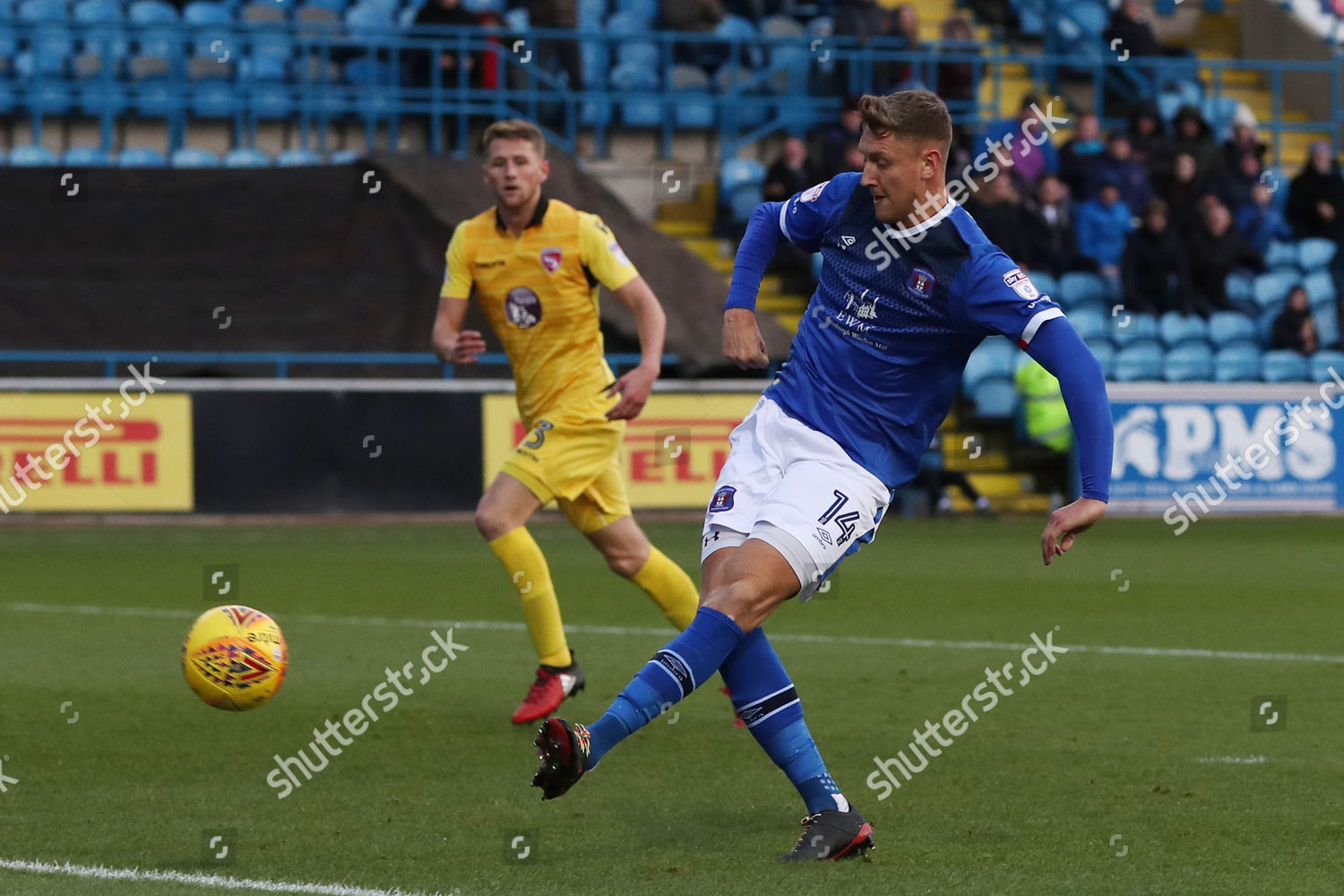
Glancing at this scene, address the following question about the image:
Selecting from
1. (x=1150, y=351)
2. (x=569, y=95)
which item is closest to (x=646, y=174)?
(x=569, y=95)

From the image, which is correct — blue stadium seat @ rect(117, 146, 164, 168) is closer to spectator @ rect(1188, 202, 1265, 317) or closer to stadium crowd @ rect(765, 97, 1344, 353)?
stadium crowd @ rect(765, 97, 1344, 353)

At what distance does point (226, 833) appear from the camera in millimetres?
5371

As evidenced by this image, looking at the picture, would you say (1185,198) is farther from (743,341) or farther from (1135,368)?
(743,341)

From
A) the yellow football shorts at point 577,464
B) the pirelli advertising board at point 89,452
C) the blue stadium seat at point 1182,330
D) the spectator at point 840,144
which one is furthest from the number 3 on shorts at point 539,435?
the blue stadium seat at point 1182,330

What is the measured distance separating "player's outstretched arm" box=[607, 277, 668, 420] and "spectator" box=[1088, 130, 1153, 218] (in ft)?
49.3

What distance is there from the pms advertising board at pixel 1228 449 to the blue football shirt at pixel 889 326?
1419cm

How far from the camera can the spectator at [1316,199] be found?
23141 millimetres

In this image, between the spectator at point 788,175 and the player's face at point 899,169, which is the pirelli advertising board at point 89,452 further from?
the player's face at point 899,169

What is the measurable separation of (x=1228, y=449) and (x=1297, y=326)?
2745mm

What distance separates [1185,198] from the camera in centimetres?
2205

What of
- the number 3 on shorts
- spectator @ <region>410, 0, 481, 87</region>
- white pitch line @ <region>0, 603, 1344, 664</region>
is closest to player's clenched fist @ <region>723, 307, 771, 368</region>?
the number 3 on shorts

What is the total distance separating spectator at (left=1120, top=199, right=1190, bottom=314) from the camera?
2133 centimetres

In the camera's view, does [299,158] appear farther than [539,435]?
Yes

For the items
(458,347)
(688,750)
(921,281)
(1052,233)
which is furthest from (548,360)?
(1052,233)
